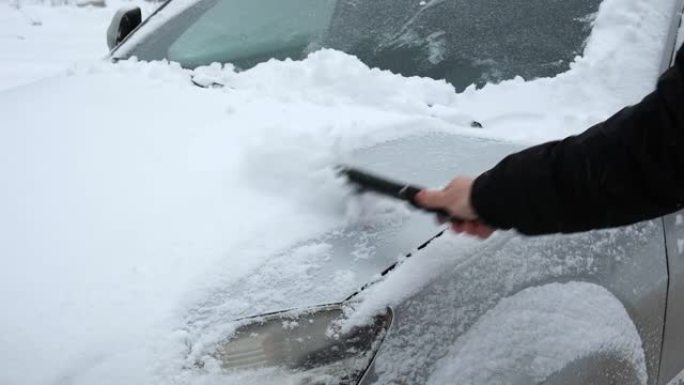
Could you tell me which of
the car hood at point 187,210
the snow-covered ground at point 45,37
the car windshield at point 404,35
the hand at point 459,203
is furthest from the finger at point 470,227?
the snow-covered ground at point 45,37

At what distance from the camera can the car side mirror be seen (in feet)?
10.7

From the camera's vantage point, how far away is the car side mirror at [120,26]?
325cm

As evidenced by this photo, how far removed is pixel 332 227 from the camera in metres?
1.54

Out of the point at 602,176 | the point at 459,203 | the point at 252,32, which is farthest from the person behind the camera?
the point at 252,32

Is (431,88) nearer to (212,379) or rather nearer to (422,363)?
(422,363)

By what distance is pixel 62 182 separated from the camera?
67.9 inches

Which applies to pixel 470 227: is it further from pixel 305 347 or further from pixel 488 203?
pixel 305 347

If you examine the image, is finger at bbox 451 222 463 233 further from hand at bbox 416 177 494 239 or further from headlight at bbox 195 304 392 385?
headlight at bbox 195 304 392 385

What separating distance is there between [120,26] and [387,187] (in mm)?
2163

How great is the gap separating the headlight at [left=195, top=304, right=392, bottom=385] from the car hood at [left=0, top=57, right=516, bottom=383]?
0.04m

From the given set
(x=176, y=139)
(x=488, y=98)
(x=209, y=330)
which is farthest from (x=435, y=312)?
(x=488, y=98)

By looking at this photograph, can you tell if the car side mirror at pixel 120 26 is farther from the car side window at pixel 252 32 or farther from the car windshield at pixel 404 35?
the car side window at pixel 252 32

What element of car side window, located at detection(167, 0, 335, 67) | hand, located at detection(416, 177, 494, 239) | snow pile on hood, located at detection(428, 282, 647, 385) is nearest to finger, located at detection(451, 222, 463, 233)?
hand, located at detection(416, 177, 494, 239)

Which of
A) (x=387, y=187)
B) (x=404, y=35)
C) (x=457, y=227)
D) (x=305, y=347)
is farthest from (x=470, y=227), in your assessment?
(x=404, y=35)
